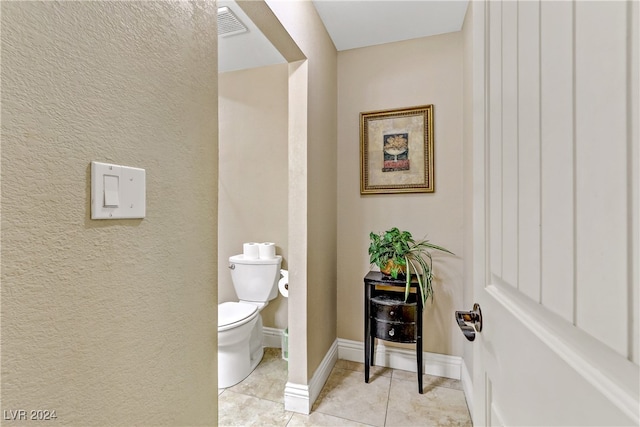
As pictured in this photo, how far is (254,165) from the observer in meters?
2.42

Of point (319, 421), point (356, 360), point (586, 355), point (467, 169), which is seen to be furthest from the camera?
point (356, 360)

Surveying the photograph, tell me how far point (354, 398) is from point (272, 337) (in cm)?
91

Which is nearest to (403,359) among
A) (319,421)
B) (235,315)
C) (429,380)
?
(429,380)

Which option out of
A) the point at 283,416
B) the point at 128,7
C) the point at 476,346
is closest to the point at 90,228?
the point at 128,7

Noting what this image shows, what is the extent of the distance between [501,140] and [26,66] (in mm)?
847

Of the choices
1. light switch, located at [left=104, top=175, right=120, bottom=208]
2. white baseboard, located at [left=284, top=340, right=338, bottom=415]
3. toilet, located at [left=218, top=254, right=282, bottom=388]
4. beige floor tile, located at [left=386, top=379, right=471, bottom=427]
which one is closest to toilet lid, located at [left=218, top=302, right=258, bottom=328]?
toilet, located at [left=218, top=254, right=282, bottom=388]

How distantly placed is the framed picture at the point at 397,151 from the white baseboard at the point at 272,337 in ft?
4.52

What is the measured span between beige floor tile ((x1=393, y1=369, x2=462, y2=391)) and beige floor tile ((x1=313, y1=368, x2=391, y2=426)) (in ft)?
0.33

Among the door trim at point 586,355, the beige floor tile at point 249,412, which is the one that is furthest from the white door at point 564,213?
the beige floor tile at point 249,412

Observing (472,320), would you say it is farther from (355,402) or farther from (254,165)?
(254,165)

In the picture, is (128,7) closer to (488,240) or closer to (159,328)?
(159,328)

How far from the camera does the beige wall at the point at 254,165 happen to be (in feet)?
7.75

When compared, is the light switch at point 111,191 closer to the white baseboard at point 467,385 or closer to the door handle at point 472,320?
the door handle at point 472,320

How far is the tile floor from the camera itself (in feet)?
5.04
